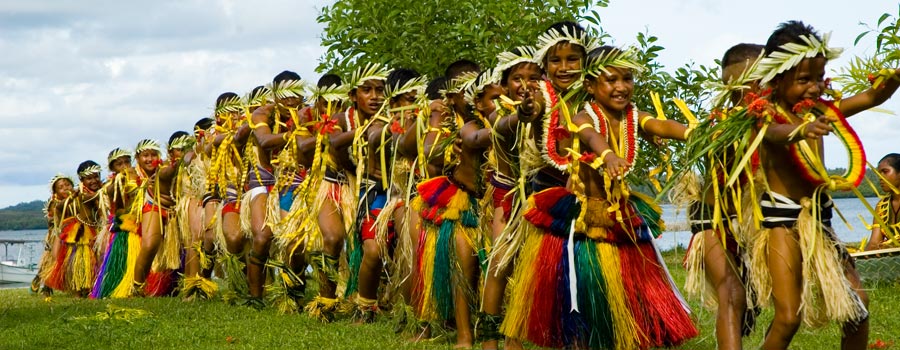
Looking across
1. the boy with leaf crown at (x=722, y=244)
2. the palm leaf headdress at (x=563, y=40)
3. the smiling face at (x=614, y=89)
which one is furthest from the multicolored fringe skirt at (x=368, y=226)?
the boy with leaf crown at (x=722, y=244)

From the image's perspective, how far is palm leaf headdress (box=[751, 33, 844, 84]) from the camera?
4586mm

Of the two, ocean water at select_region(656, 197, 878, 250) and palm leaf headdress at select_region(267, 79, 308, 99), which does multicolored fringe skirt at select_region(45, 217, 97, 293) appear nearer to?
palm leaf headdress at select_region(267, 79, 308, 99)

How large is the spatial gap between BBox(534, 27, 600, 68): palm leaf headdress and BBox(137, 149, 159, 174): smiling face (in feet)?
19.4

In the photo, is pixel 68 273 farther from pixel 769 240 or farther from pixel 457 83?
pixel 769 240

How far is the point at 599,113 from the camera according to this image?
5.45 metres

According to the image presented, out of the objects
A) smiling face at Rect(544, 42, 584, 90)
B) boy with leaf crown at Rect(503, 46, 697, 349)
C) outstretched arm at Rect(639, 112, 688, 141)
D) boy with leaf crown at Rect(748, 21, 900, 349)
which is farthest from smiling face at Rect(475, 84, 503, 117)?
boy with leaf crown at Rect(748, 21, 900, 349)

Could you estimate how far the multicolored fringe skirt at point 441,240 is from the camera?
6.48 m

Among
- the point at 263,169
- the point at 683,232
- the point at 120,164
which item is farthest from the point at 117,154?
the point at 683,232

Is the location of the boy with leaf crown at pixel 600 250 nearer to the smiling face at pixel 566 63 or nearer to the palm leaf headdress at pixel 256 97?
the smiling face at pixel 566 63

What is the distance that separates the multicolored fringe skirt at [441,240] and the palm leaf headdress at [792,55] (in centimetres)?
217

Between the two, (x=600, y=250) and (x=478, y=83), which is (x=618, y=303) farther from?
(x=478, y=83)

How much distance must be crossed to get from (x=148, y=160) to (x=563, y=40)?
6257 millimetres

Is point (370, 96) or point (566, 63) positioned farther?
point (370, 96)

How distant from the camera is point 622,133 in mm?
5441
